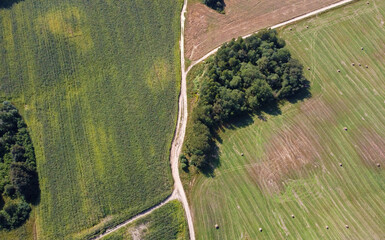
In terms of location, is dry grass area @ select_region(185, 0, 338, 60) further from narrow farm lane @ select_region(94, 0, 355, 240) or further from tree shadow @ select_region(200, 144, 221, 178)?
tree shadow @ select_region(200, 144, 221, 178)

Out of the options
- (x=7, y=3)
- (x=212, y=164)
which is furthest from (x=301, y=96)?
(x=7, y=3)

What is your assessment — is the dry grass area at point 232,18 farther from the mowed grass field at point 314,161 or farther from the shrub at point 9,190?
the shrub at point 9,190

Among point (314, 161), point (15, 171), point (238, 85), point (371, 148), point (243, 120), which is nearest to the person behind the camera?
point (15, 171)

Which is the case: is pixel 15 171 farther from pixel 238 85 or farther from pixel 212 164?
pixel 238 85

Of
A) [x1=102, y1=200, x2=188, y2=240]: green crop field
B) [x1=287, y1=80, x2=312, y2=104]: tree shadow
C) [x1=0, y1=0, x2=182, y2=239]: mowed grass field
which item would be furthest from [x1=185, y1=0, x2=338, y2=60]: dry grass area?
[x1=102, y1=200, x2=188, y2=240]: green crop field

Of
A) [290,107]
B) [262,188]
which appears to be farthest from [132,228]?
[290,107]

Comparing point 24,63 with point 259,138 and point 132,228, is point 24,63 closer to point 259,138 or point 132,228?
point 132,228

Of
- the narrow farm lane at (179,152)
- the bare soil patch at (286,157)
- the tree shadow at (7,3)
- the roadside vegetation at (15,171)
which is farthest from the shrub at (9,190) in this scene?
the bare soil patch at (286,157)
